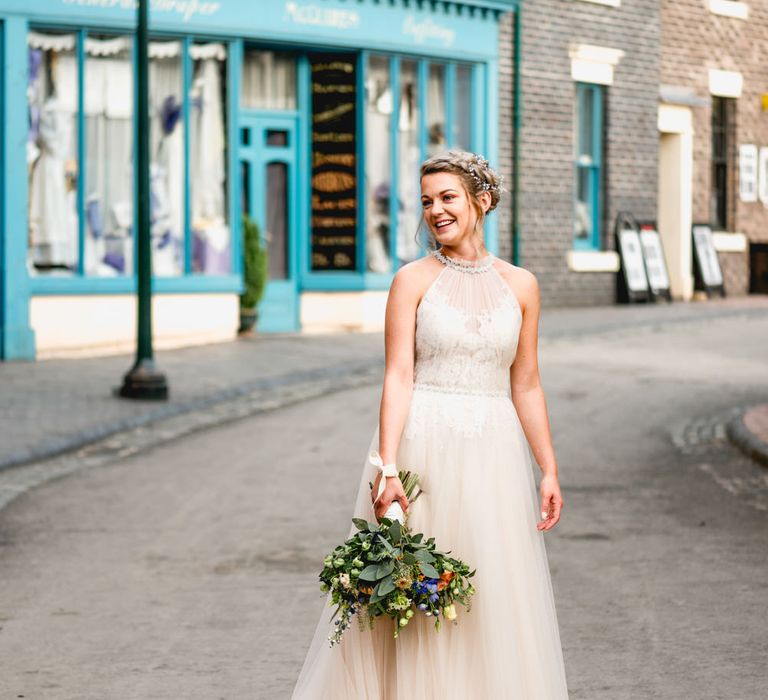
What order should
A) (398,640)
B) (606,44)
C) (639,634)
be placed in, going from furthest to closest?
(606,44)
(639,634)
(398,640)

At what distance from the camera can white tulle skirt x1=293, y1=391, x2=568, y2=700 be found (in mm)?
4617

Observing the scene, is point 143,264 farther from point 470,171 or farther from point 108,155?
point 470,171

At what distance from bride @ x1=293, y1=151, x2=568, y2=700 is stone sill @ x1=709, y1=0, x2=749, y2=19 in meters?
26.0

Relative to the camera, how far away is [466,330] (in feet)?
15.4

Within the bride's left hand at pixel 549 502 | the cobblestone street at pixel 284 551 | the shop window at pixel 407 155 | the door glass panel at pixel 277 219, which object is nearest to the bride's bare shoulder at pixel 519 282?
the bride's left hand at pixel 549 502

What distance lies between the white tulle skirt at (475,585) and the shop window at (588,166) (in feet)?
72.4

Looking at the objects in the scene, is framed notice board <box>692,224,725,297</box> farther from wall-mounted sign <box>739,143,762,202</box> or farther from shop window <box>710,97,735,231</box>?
wall-mounted sign <box>739,143,762,202</box>

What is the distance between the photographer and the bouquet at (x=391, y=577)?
174 inches

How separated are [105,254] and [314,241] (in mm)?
3658

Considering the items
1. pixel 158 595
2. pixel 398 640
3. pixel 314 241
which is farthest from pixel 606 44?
pixel 398 640

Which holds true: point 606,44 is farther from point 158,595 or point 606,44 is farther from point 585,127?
point 158,595

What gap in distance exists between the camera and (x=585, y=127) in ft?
88.1

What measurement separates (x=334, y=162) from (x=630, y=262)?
661 centimetres

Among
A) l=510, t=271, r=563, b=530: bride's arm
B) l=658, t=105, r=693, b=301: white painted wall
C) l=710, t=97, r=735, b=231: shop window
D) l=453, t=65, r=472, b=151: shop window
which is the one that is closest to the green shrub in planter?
l=453, t=65, r=472, b=151: shop window
